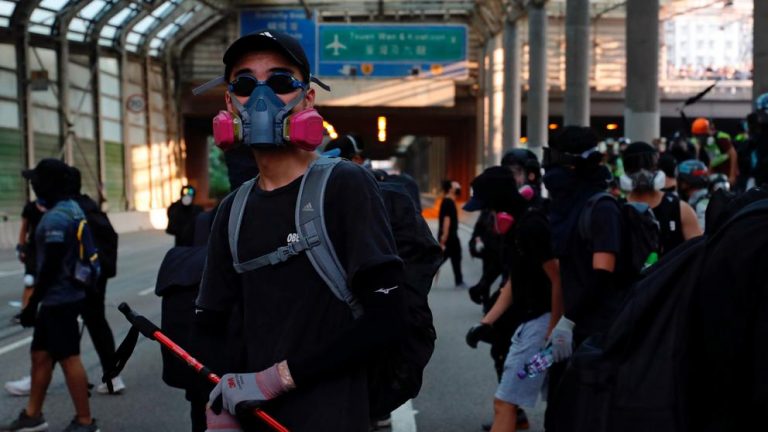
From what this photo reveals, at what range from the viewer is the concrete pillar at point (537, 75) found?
97.2 ft

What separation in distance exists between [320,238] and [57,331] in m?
4.04

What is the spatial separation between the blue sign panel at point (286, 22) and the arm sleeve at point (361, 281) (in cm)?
2906

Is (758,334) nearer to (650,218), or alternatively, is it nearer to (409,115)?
(650,218)

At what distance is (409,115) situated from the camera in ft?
140

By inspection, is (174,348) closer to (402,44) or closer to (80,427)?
(80,427)

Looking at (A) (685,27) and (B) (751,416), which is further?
(A) (685,27)

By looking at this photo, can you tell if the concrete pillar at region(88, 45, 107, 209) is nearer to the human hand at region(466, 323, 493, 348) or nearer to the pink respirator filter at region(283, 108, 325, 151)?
the human hand at region(466, 323, 493, 348)

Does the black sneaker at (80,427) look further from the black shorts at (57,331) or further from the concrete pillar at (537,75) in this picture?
the concrete pillar at (537,75)

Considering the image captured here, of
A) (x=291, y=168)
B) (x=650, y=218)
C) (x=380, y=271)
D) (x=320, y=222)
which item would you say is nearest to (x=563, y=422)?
(x=380, y=271)

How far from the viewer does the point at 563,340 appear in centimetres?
438

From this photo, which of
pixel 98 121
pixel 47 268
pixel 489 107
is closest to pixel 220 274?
pixel 47 268

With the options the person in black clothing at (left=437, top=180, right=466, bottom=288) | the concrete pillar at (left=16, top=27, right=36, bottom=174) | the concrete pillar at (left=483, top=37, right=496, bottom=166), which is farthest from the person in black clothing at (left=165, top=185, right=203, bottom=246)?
the concrete pillar at (left=483, top=37, right=496, bottom=166)

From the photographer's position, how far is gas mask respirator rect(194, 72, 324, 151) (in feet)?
7.76

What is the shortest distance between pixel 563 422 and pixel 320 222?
765mm
